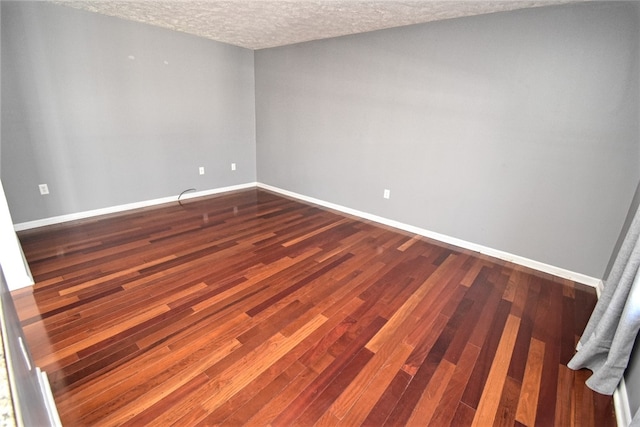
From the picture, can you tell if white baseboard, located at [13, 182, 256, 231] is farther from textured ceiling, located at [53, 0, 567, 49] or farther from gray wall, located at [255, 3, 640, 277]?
textured ceiling, located at [53, 0, 567, 49]

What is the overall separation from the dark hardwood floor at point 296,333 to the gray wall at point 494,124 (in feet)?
1.68

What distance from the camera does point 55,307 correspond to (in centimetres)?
187

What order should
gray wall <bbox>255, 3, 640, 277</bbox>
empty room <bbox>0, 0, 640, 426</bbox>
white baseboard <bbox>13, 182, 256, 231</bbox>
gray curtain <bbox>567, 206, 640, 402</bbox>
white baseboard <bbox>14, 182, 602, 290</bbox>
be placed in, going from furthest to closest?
white baseboard <bbox>13, 182, 256, 231</bbox>
white baseboard <bbox>14, 182, 602, 290</bbox>
gray wall <bbox>255, 3, 640, 277</bbox>
empty room <bbox>0, 0, 640, 426</bbox>
gray curtain <bbox>567, 206, 640, 402</bbox>

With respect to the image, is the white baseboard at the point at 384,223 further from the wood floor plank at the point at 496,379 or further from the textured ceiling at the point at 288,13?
the textured ceiling at the point at 288,13

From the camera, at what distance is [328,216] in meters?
3.84

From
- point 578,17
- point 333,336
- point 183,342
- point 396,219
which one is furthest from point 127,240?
point 578,17

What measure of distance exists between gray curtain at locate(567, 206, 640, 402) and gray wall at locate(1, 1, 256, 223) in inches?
177

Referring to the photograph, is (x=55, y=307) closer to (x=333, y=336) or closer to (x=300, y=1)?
(x=333, y=336)

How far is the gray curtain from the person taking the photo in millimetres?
1291

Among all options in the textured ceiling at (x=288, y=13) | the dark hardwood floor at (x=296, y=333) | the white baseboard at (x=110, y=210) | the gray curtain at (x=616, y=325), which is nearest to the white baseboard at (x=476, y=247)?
the dark hardwood floor at (x=296, y=333)

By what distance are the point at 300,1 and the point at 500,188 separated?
2.49m

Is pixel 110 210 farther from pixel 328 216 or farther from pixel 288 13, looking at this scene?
pixel 288 13

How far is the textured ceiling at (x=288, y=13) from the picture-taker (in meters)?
2.42

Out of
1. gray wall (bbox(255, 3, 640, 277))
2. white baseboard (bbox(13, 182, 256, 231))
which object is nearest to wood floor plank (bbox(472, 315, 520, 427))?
gray wall (bbox(255, 3, 640, 277))
